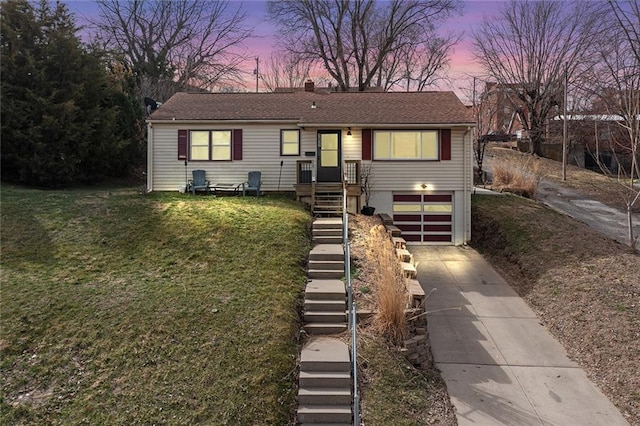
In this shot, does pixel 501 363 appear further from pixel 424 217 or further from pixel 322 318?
pixel 424 217

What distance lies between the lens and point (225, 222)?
36.9 ft

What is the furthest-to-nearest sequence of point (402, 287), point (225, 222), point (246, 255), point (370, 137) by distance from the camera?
point (370, 137) < point (225, 222) < point (246, 255) < point (402, 287)

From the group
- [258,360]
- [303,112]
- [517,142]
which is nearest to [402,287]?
[258,360]

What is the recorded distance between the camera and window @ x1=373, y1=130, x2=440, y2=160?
15.1 meters

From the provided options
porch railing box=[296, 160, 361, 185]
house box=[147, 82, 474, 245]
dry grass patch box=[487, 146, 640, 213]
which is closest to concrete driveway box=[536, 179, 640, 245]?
dry grass patch box=[487, 146, 640, 213]

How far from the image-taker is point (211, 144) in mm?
15602

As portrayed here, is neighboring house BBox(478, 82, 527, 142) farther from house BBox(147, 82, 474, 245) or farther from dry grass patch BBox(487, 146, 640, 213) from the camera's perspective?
house BBox(147, 82, 474, 245)

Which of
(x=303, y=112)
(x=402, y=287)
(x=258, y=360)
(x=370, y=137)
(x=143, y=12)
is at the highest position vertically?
(x=143, y=12)

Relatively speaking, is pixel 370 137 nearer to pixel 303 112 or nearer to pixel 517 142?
pixel 303 112

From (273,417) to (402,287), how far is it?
3272 millimetres

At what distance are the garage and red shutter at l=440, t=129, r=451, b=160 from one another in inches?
53.9

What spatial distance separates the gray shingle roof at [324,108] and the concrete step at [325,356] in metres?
9.33

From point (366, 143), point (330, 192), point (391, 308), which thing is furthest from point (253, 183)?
point (391, 308)

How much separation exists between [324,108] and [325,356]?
1168 centimetres
